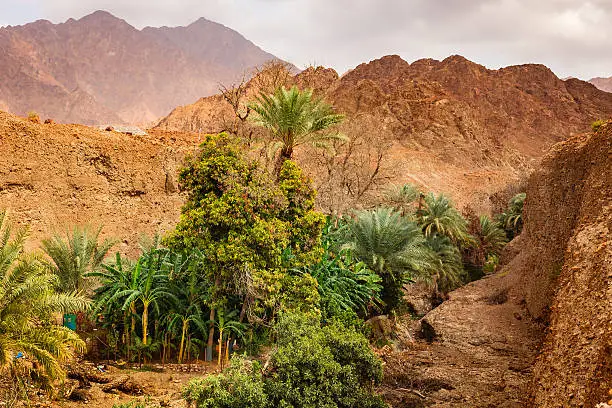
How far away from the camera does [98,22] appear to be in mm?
104562

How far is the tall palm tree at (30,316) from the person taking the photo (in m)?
5.06

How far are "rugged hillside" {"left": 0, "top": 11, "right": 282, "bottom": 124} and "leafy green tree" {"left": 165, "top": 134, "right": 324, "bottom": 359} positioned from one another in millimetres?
55607

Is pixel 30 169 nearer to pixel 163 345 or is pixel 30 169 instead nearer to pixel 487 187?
pixel 163 345

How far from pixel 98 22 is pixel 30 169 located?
107665mm

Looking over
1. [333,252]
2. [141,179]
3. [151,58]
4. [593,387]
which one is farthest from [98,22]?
[593,387]

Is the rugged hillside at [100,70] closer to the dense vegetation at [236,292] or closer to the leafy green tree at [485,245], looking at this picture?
the leafy green tree at [485,245]

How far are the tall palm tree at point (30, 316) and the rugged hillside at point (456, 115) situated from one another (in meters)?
20.1

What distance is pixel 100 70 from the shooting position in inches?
3644

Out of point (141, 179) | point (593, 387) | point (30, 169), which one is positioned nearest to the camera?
point (593, 387)

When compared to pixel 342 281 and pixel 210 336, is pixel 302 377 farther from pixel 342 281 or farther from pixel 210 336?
pixel 342 281

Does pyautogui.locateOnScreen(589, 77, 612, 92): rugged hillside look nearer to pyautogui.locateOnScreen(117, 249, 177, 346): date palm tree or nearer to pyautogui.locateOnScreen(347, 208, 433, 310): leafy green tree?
pyautogui.locateOnScreen(347, 208, 433, 310): leafy green tree

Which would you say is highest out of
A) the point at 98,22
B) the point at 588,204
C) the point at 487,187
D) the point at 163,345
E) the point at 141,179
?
the point at 98,22

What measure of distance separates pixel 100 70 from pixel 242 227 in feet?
326

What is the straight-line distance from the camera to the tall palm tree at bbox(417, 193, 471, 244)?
16.9 m
